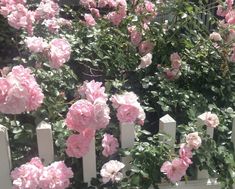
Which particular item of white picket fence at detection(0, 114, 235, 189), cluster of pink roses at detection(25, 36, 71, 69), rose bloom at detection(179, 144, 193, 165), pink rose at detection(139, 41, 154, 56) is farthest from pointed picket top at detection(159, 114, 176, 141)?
pink rose at detection(139, 41, 154, 56)

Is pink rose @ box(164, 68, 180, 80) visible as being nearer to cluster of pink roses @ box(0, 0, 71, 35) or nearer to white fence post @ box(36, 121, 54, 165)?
cluster of pink roses @ box(0, 0, 71, 35)

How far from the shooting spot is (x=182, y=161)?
5.20 ft

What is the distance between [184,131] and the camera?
1.76 m

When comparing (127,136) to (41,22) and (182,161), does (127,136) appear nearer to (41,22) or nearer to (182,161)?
(182,161)

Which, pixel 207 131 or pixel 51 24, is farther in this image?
pixel 51 24

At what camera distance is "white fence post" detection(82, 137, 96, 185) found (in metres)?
1.66

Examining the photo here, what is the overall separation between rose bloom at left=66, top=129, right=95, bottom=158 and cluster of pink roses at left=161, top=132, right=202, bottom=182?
29 cm

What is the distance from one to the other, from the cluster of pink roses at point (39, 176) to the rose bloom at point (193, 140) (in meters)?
0.46

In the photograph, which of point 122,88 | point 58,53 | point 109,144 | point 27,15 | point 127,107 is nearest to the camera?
point 127,107

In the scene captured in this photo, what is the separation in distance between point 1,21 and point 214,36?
67.6 inches

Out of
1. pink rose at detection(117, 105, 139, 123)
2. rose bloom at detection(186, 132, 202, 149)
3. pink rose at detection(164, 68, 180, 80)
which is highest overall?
pink rose at detection(164, 68, 180, 80)

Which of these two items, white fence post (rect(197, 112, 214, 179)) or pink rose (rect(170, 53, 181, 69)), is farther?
pink rose (rect(170, 53, 181, 69))

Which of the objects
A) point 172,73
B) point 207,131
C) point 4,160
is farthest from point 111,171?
point 172,73

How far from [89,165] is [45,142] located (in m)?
0.20
